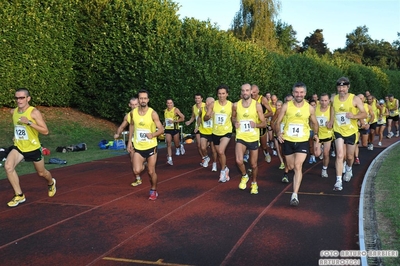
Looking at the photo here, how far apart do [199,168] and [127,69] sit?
10.4m

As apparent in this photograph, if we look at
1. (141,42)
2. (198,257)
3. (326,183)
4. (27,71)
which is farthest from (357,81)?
(198,257)

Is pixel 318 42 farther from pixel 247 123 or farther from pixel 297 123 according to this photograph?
pixel 297 123

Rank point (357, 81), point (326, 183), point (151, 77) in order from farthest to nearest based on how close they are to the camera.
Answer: point (357, 81) → point (151, 77) → point (326, 183)

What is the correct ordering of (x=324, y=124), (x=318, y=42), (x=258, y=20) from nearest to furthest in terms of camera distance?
(x=324, y=124)
(x=258, y=20)
(x=318, y=42)

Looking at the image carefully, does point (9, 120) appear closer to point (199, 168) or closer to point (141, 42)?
point (141, 42)

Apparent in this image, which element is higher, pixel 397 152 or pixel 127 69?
pixel 127 69

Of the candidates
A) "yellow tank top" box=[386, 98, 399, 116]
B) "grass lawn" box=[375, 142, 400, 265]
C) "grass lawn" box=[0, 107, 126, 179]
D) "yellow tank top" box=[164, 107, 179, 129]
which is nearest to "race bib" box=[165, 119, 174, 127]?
"yellow tank top" box=[164, 107, 179, 129]

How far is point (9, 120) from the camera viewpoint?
1825 cm

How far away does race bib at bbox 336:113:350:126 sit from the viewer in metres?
8.77

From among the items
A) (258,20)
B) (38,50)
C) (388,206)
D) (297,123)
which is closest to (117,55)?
(38,50)

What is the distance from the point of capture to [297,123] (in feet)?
24.6

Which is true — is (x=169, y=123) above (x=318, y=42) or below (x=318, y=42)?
below

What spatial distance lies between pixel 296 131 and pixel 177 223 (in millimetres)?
2605

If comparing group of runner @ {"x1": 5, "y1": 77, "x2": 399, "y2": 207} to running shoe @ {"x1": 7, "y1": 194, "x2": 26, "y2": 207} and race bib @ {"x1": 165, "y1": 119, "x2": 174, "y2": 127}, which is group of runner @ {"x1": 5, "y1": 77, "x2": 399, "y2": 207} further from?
race bib @ {"x1": 165, "y1": 119, "x2": 174, "y2": 127}
